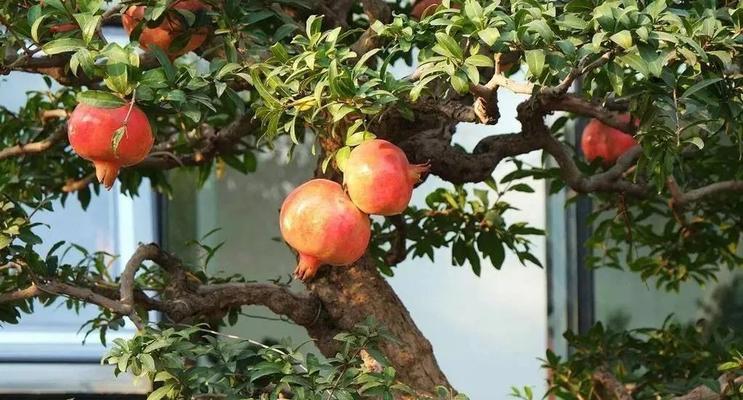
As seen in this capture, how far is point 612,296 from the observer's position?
7.77 feet

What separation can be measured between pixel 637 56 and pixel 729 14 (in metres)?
0.17

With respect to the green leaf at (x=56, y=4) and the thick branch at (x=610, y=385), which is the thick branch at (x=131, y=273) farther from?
the thick branch at (x=610, y=385)

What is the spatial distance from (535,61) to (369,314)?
46cm

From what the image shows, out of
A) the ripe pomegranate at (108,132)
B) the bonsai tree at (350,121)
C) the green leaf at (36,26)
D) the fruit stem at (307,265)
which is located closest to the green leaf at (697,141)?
the bonsai tree at (350,121)

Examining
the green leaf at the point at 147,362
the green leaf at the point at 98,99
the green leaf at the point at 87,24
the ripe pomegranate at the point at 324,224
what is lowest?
the green leaf at the point at 147,362

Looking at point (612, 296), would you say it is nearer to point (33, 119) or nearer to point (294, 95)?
point (33, 119)

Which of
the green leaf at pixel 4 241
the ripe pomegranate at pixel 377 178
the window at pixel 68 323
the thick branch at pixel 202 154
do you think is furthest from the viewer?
the window at pixel 68 323

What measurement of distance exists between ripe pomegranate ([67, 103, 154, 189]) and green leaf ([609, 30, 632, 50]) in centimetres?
39

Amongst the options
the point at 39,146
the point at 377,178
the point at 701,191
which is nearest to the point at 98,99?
the point at 377,178

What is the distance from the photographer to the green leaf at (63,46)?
91 centimetres

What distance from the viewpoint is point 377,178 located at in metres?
0.93

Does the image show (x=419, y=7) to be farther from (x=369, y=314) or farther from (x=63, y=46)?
(x=63, y=46)

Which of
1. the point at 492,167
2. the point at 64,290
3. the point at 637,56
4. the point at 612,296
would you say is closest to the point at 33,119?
→ the point at 64,290

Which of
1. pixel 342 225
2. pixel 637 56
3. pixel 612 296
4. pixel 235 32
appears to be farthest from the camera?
pixel 612 296
